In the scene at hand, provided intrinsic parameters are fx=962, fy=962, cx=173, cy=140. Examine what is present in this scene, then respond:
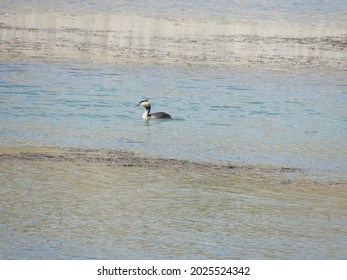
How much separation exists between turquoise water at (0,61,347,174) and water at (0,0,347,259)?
0.13ft

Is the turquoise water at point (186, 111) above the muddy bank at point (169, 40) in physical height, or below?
above

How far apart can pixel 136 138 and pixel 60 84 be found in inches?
249

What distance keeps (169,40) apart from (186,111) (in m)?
14.0

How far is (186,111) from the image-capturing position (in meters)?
17.6

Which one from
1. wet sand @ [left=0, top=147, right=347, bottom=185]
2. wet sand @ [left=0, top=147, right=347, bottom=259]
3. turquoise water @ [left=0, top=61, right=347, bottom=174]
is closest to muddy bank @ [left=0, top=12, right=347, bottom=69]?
turquoise water @ [left=0, top=61, right=347, bottom=174]

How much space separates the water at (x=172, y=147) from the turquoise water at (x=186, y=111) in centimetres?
4

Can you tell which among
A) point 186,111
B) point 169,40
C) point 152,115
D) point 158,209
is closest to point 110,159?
point 158,209

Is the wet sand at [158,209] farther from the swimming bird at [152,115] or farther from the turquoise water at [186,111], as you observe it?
the swimming bird at [152,115]

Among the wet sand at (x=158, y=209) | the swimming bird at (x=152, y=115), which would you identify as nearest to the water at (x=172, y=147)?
the wet sand at (x=158, y=209)

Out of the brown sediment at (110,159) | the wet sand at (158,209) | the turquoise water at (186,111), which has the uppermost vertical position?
the wet sand at (158,209)

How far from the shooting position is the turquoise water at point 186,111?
44.5 feet

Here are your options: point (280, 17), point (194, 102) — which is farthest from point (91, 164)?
point (280, 17)

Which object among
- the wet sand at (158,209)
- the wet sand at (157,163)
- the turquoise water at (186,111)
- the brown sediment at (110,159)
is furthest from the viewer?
the turquoise water at (186,111)

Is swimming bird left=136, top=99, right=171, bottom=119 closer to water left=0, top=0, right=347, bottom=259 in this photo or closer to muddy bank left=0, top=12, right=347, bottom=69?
water left=0, top=0, right=347, bottom=259
